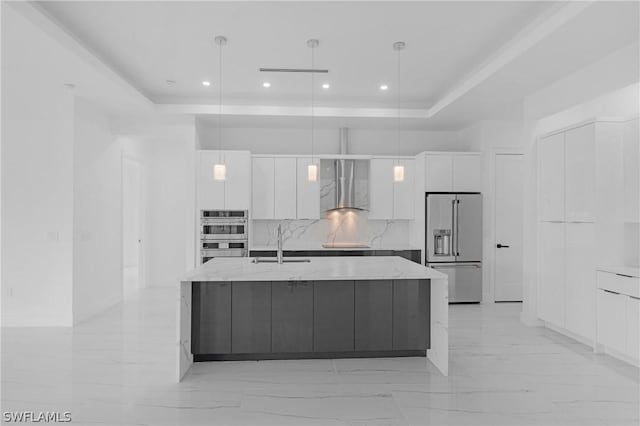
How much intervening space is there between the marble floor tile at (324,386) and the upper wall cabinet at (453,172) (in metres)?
2.59

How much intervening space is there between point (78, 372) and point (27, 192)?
2755 mm

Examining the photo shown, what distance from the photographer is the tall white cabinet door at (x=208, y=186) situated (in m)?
6.21

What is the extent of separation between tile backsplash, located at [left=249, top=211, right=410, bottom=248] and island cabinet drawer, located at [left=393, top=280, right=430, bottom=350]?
300 centimetres

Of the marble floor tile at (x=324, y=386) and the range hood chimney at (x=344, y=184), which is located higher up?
the range hood chimney at (x=344, y=184)

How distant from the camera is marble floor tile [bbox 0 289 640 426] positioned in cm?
276

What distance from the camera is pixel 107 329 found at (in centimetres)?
488

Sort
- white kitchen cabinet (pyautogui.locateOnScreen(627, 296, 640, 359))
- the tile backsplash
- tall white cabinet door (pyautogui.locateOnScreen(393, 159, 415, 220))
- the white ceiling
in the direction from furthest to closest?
the tile backsplash → tall white cabinet door (pyautogui.locateOnScreen(393, 159, 415, 220)) → white kitchen cabinet (pyautogui.locateOnScreen(627, 296, 640, 359)) → the white ceiling

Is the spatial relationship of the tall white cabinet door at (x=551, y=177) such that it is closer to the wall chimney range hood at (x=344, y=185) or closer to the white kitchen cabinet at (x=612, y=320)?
the white kitchen cabinet at (x=612, y=320)

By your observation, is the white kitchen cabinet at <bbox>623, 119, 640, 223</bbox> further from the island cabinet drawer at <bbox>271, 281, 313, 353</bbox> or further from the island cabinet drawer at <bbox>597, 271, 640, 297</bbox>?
the island cabinet drawer at <bbox>271, 281, 313, 353</bbox>

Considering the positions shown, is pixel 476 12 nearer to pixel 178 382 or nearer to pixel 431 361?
pixel 431 361

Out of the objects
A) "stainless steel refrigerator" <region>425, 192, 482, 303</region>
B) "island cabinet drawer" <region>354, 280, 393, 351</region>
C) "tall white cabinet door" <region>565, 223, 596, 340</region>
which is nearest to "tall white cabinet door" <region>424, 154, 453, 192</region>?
"stainless steel refrigerator" <region>425, 192, 482, 303</region>

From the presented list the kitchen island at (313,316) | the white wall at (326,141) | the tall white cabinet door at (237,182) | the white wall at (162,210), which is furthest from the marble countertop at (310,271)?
the white wall at (162,210)

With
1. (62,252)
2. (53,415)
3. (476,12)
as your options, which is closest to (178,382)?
(53,415)

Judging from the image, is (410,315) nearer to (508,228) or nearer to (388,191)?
(388,191)
